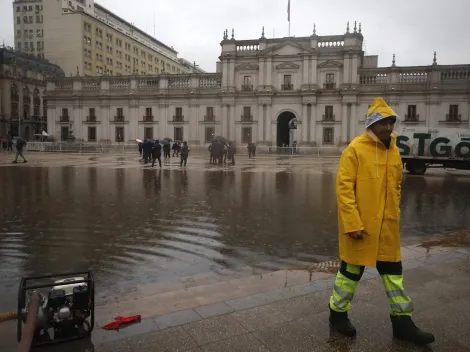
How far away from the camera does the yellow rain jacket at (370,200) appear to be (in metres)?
3.37

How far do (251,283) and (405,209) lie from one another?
7.00 meters

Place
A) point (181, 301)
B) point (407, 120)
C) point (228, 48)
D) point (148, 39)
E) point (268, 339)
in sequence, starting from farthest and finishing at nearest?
1. point (148, 39)
2. point (228, 48)
3. point (407, 120)
4. point (181, 301)
5. point (268, 339)

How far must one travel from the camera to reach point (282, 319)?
3.56 m

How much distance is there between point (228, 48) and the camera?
47312 mm

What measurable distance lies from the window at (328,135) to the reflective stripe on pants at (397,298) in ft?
143

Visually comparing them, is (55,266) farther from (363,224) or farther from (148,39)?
(148,39)

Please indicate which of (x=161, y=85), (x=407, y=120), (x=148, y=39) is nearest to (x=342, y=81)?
(x=407, y=120)

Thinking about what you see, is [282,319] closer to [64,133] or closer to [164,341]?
[164,341]

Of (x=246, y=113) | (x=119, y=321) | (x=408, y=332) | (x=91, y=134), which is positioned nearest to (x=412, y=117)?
(x=246, y=113)

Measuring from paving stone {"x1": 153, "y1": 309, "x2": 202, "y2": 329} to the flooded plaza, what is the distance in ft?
3.26

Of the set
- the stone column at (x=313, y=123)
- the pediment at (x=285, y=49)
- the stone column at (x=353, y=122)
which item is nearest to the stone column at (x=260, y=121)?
the stone column at (x=313, y=123)

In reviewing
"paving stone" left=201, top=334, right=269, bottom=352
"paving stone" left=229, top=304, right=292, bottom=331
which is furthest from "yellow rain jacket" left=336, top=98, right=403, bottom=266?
"paving stone" left=201, top=334, right=269, bottom=352

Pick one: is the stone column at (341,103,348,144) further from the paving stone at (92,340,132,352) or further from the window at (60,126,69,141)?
the paving stone at (92,340,132,352)

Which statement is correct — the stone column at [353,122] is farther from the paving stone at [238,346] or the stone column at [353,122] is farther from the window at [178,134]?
the paving stone at [238,346]
